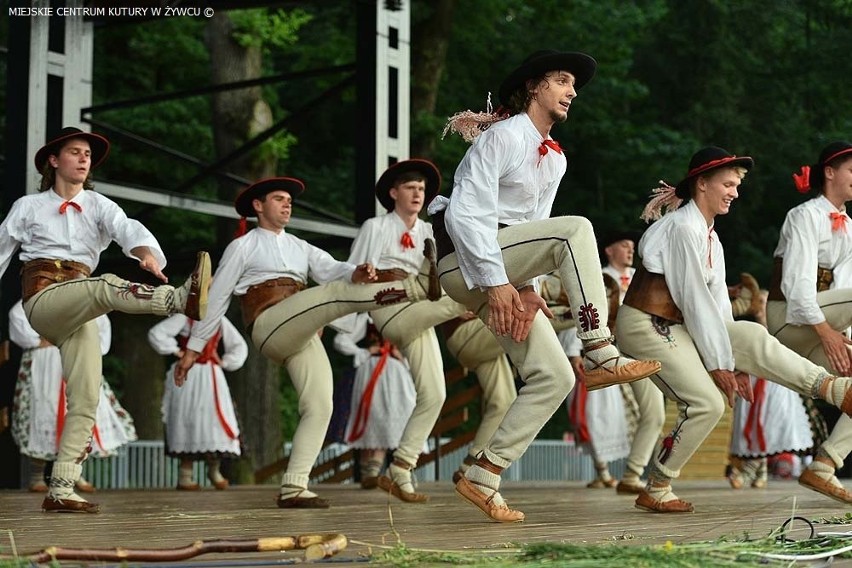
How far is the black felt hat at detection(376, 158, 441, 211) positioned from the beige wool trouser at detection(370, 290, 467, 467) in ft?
2.84

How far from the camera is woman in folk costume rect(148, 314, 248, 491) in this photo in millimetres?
10070

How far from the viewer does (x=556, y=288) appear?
8.29 m

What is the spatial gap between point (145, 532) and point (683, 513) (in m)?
2.49

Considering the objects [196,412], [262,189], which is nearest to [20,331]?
[196,412]

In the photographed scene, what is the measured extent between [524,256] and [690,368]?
1.38 m

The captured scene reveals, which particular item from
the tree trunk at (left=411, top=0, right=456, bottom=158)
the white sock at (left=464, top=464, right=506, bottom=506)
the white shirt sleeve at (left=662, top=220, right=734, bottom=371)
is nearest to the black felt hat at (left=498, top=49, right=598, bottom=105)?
the white shirt sleeve at (left=662, top=220, right=734, bottom=371)

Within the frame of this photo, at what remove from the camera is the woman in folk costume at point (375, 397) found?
9914 millimetres

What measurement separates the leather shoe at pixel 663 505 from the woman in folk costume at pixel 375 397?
3.92m

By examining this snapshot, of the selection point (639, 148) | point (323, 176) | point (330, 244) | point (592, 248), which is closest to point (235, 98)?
point (330, 244)

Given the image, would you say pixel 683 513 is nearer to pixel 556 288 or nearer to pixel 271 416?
pixel 556 288

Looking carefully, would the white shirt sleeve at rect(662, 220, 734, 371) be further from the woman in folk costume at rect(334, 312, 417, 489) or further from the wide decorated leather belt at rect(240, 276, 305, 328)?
the woman in folk costume at rect(334, 312, 417, 489)

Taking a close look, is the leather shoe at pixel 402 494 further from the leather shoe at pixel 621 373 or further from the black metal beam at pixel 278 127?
the black metal beam at pixel 278 127

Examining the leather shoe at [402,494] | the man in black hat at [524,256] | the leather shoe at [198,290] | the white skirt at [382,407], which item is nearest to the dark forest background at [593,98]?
the white skirt at [382,407]

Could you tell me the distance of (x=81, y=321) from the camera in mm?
5926
